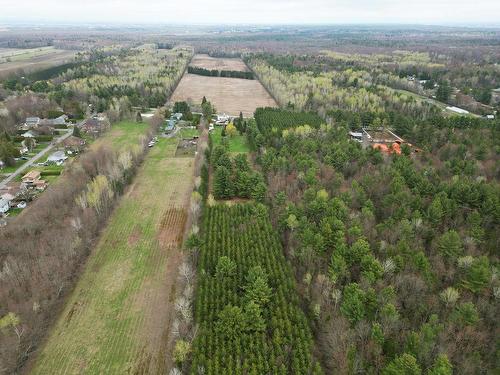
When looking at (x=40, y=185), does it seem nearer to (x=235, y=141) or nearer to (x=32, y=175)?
(x=32, y=175)

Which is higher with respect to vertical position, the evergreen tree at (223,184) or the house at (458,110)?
the house at (458,110)

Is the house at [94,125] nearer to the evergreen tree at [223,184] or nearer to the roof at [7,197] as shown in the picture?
the roof at [7,197]

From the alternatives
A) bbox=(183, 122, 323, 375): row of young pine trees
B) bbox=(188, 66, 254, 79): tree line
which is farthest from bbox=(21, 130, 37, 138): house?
bbox=(188, 66, 254, 79): tree line

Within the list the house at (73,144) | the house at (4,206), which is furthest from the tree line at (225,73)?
the house at (4,206)

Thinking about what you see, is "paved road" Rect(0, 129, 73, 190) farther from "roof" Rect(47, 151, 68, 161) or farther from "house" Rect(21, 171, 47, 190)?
"roof" Rect(47, 151, 68, 161)

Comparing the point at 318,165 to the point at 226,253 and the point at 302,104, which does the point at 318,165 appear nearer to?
the point at 226,253

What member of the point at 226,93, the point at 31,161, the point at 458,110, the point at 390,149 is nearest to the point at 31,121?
the point at 31,161
